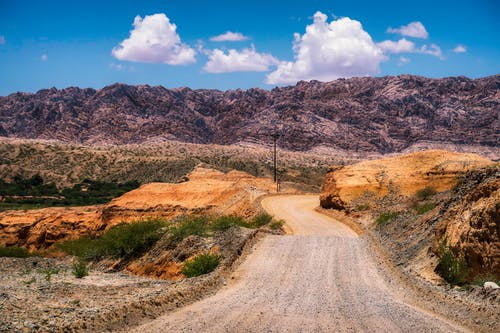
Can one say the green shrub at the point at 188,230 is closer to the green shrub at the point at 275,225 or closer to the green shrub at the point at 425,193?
the green shrub at the point at 275,225

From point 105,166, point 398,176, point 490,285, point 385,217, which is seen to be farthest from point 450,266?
point 105,166

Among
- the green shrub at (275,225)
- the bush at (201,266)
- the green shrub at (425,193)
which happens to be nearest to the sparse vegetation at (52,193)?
the green shrub at (275,225)

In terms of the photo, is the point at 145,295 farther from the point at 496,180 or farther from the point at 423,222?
the point at 423,222

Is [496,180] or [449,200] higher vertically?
[496,180]

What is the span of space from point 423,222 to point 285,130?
16359 centimetres

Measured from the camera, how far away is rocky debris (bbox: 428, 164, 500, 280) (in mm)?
13891

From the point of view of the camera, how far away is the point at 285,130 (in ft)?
604

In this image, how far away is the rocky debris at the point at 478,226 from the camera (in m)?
13.9

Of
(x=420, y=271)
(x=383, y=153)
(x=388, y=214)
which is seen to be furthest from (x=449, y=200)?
(x=383, y=153)

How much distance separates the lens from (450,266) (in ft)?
47.8

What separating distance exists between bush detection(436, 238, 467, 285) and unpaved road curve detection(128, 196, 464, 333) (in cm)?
148

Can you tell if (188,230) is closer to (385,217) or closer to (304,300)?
(385,217)

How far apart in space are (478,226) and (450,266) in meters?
1.36

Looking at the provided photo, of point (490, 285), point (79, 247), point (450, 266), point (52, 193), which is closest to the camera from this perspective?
point (490, 285)
